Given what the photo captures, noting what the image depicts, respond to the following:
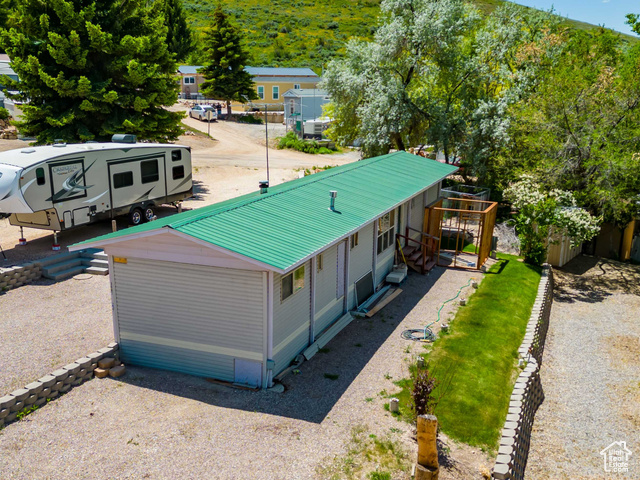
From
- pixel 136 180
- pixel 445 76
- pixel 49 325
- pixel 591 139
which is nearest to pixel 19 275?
pixel 49 325

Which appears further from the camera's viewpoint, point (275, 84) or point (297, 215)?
point (275, 84)

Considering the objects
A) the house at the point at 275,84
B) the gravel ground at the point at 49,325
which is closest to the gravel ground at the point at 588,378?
the gravel ground at the point at 49,325

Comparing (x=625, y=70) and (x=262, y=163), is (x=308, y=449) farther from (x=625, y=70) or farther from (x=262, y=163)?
(x=262, y=163)

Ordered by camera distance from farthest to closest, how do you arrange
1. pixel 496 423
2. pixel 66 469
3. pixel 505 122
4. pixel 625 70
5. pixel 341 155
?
1. pixel 341 155
2. pixel 505 122
3. pixel 625 70
4. pixel 496 423
5. pixel 66 469

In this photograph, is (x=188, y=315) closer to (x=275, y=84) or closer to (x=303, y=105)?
(x=303, y=105)

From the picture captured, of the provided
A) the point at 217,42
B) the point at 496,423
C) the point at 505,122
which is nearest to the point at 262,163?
the point at 505,122

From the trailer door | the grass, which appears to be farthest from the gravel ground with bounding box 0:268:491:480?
the trailer door

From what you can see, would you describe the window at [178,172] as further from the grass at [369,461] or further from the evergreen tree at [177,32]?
the evergreen tree at [177,32]
